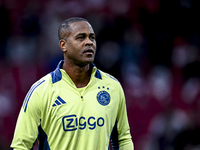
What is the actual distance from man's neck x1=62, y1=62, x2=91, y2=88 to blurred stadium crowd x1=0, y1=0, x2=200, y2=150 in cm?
212

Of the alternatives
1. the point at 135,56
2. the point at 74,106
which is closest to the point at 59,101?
the point at 74,106

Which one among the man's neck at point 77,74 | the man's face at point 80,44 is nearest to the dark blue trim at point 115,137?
the man's neck at point 77,74

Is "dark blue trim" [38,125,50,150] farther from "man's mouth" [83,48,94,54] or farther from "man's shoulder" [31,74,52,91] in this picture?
"man's mouth" [83,48,94,54]

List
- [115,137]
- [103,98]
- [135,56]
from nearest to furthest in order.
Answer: [103,98] < [115,137] < [135,56]

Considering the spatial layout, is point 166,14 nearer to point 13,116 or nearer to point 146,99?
point 146,99

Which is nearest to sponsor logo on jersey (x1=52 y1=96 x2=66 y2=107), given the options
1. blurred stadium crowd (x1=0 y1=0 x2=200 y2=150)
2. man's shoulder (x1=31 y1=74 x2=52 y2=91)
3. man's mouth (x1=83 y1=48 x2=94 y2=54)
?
man's shoulder (x1=31 y1=74 x2=52 y2=91)

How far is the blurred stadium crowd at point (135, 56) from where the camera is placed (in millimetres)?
4168

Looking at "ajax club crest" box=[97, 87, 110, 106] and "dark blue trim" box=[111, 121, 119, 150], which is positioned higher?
"ajax club crest" box=[97, 87, 110, 106]

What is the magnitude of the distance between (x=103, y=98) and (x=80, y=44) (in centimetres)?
40

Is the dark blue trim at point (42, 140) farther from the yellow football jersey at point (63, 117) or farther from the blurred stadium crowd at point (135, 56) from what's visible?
the blurred stadium crowd at point (135, 56)

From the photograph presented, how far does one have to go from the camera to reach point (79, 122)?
6.41 feet

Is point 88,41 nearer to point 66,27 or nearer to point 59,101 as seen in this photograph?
point 66,27

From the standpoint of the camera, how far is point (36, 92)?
1.97 metres

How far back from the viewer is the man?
1.94 metres
